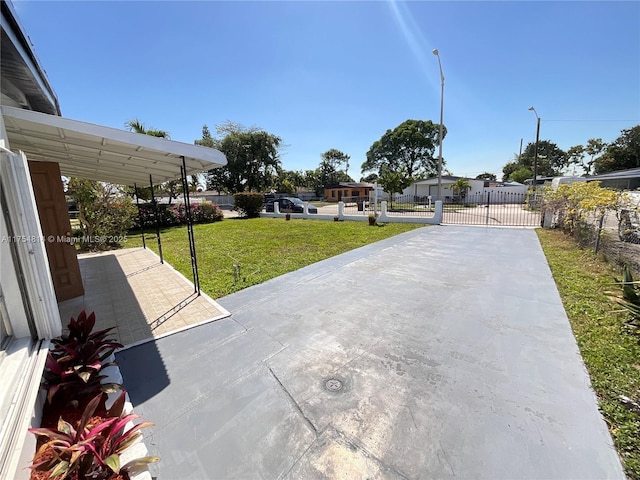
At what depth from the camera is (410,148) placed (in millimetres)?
41719

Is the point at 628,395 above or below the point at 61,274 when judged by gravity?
below

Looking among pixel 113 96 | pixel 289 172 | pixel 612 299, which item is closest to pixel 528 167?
pixel 289 172

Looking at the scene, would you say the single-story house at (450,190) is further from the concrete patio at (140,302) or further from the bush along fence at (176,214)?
the concrete patio at (140,302)

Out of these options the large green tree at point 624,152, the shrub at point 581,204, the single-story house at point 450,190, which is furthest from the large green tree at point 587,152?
the shrub at point 581,204

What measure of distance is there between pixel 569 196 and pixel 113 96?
16134 millimetres

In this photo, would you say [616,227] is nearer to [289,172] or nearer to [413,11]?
[413,11]

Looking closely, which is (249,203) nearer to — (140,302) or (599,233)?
(140,302)

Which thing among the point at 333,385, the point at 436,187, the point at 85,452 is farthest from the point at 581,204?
the point at 436,187

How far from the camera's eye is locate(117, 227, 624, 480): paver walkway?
1770 mm

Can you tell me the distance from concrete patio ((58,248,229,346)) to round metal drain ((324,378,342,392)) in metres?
2.14

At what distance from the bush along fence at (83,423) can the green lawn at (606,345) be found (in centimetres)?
319

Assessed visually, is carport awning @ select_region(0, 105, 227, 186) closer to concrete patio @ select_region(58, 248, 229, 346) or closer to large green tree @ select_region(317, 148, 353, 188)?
concrete patio @ select_region(58, 248, 229, 346)

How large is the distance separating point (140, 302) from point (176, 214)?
14.1 m

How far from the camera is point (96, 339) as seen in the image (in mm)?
2525
